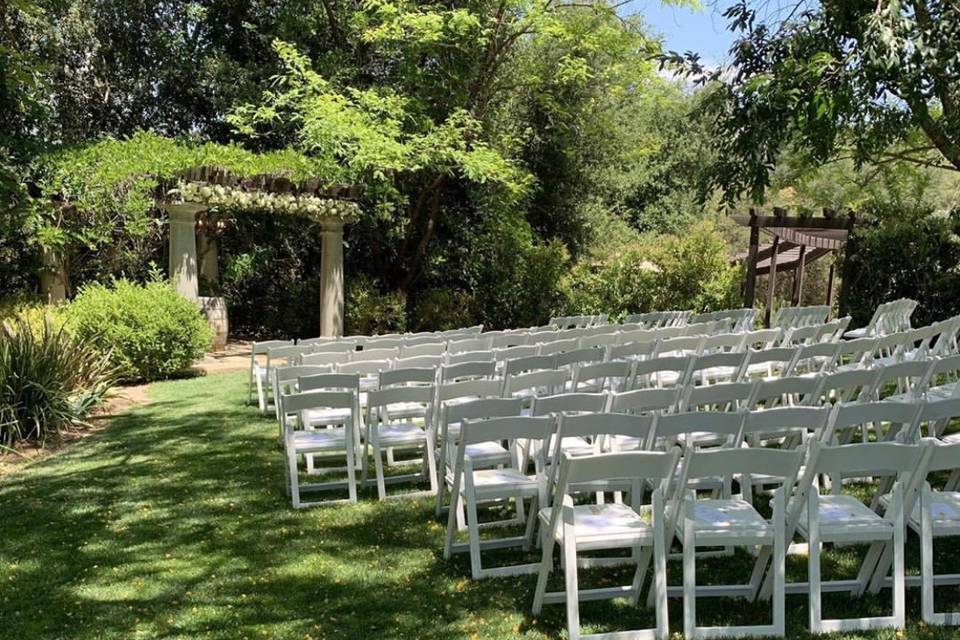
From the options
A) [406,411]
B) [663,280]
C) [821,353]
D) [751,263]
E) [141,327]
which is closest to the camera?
[821,353]

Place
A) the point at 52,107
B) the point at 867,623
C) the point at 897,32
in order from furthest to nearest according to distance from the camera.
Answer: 1. the point at 52,107
2. the point at 897,32
3. the point at 867,623

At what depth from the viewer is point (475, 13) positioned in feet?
53.1

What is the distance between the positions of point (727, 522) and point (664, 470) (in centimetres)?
47

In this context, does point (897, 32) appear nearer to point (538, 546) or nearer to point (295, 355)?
point (538, 546)

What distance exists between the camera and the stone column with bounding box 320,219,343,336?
1527cm

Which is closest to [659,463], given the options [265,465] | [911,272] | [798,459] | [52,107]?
[798,459]

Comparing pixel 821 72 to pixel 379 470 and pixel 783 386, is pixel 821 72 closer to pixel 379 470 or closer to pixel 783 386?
pixel 783 386

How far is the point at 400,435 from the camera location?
19.0 ft

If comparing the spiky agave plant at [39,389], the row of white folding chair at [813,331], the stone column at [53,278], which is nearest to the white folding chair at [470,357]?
the row of white folding chair at [813,331]

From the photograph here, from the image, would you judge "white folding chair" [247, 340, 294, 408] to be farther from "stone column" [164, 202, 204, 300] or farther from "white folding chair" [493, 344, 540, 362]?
"stone column" [164, 202, 204, 300]

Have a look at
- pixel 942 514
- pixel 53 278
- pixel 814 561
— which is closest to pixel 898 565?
pixel 814 561

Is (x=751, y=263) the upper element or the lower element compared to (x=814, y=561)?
upper

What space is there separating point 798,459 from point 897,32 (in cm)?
343

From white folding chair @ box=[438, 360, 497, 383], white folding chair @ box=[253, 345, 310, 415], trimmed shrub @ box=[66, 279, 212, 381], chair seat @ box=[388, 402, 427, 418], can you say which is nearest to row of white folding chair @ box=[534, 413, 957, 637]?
white folding chair @ box=[438, 360, 497, 383]
